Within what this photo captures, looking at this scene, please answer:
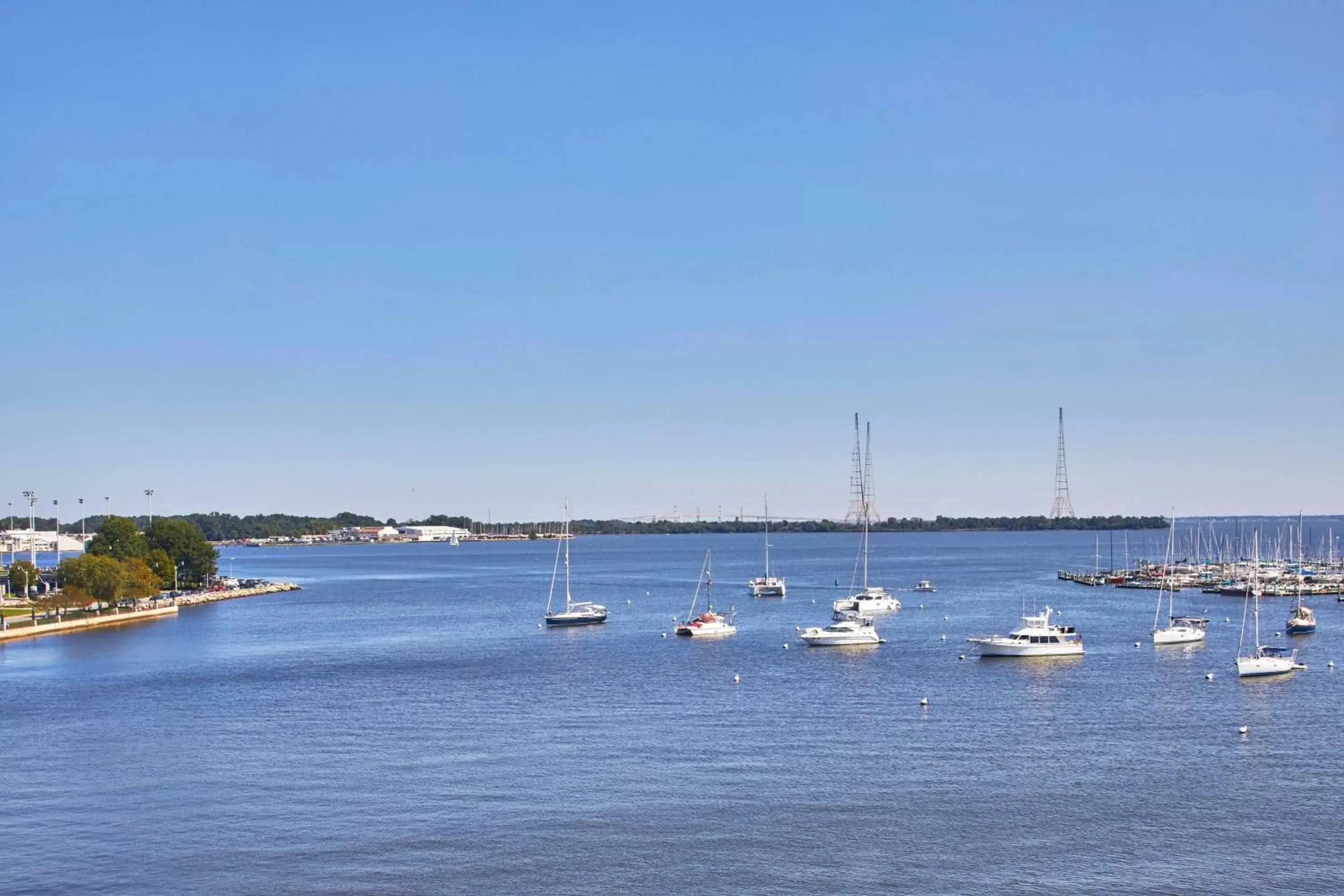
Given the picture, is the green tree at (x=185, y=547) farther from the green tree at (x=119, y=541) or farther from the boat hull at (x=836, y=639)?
the boat hull at (x=836, y=639)

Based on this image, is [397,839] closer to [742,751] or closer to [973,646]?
[742,751]

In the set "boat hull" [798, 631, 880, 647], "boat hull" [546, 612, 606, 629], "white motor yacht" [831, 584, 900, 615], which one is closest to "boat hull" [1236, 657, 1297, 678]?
"boat hull" [798, 631, 880, 647]

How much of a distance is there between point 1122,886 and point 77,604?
296ft

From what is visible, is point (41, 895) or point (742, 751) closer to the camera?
point (41, 895)

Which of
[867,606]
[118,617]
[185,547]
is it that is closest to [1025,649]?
[867,606]

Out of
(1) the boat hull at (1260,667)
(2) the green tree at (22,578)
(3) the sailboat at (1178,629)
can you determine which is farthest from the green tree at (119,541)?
(1) the boat hull at (1260,667)

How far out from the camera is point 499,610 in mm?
122938

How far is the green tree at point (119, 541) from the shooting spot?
135 metres

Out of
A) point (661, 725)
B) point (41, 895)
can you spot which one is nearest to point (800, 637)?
point (661, 725)

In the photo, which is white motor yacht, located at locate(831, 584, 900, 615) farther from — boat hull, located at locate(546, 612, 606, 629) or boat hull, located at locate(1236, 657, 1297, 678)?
boat hull, located at locate(1236, 657, 1297, 678)

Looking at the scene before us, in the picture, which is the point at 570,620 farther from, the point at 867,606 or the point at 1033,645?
the point at 1033,645

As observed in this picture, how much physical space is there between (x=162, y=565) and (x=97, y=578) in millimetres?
28741

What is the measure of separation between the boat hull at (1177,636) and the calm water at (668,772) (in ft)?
5.07

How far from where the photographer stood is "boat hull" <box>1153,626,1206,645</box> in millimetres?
79938
